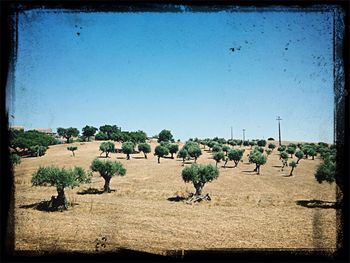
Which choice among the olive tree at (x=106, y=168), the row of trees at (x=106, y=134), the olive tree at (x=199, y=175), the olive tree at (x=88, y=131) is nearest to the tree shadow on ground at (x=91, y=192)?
the olive tree at (x=106, y=168)

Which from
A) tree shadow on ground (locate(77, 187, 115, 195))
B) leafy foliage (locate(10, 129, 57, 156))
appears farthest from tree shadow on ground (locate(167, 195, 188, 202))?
leafy foliage (locate(10, 129, 57, 156))

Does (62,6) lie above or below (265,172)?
above

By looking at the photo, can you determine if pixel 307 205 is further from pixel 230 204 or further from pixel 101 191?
pixel 101 191

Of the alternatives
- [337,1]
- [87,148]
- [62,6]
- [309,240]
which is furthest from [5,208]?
[87,148]

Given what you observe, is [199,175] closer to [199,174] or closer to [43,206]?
[199,174]

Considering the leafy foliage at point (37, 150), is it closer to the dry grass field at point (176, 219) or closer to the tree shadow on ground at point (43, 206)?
the dry grass field at point (176, 219)

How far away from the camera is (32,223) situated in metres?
19.1

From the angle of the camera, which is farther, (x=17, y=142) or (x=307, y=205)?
(x=17, y=142)

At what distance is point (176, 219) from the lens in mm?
22406

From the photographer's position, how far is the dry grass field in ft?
50.4

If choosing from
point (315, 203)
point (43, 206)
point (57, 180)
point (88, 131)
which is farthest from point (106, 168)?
point (88, 131)

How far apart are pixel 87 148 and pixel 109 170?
57514mm

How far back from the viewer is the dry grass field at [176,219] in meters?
15.4

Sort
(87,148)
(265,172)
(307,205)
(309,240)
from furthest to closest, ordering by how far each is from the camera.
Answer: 1. (87,148)
2. (265,172)
3. (307,205)
4. (309,240)
